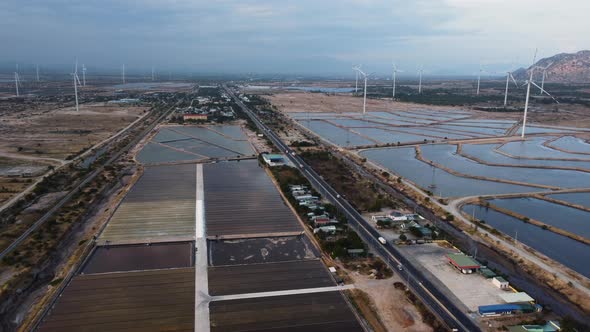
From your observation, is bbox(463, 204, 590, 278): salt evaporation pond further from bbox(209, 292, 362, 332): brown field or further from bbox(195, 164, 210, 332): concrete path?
bbox(195, 164, 210, 332): concrete path

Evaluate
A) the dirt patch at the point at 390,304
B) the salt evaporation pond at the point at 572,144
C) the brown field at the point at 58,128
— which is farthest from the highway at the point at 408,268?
the salt evaporation pond at the point at 572,144

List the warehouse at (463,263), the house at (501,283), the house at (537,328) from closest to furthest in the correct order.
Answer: the house at (537,328), the house at (501,283), the warehouse at (463,263)

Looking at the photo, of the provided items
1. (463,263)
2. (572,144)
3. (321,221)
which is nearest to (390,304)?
(463,263)

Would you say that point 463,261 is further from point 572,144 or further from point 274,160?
point 572,144

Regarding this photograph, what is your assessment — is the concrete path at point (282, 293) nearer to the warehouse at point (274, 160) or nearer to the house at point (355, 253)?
the house at point (355, 253)

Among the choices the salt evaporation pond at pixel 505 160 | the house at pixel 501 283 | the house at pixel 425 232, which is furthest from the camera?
the salt evaporation pond at pixel 505 160

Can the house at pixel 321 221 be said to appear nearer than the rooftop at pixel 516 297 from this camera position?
No
